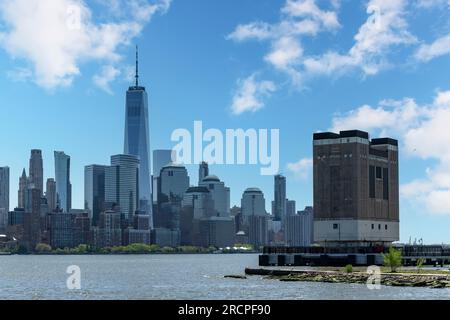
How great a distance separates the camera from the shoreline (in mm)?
115812

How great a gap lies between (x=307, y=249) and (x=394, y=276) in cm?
7224

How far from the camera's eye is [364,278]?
427 ft

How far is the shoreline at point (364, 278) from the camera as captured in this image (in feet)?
380

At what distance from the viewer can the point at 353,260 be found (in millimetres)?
188875

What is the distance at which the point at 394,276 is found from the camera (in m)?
126
